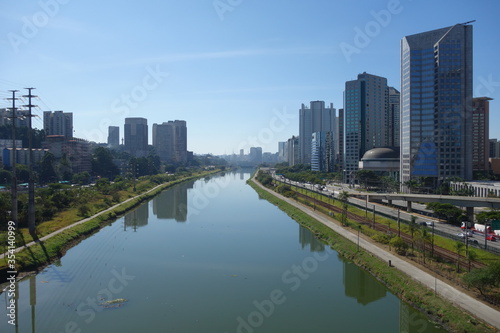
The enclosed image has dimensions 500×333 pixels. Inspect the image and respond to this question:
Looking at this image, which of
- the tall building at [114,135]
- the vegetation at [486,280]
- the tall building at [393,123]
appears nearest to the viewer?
the vegetation at [486,280]

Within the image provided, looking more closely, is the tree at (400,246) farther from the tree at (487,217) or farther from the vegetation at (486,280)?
the tree at (487,217)

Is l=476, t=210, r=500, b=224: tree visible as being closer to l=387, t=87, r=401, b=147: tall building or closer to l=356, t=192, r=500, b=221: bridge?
l=356, t=192, r=500, b=221: bridge

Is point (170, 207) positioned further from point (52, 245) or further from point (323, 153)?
point (323, 153)

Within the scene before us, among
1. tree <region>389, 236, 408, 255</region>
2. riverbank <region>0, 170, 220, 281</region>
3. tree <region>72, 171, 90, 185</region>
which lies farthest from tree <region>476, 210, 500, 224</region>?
tree <region>72, 171, 90, 185</region>

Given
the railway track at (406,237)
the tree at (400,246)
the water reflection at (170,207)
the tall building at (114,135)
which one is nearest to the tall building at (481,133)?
the railway track at (406,237)

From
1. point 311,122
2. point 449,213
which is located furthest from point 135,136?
point 449,213

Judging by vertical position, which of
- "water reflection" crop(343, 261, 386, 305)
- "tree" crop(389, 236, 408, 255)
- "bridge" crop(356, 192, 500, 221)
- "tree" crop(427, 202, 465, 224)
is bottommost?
"water reflection" crop(343, 261, 386, 305)
